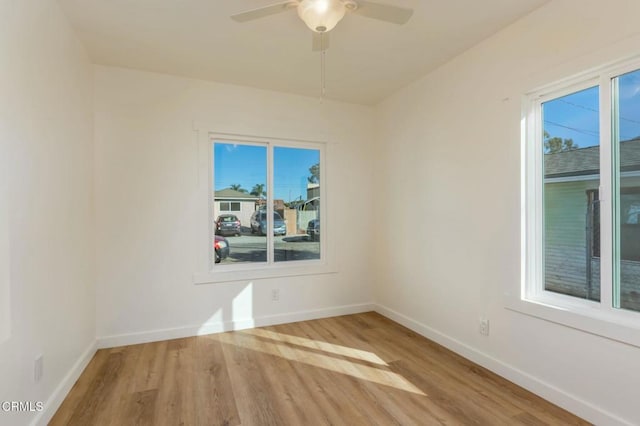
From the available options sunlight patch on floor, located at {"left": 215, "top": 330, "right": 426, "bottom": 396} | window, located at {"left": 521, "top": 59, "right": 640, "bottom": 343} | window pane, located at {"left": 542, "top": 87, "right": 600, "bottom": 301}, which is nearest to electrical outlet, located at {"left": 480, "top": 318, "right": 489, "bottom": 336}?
window, located at {"left": 521, "top": 59, "right": 640, "bottom": 343}

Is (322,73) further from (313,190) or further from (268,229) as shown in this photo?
(268,229)

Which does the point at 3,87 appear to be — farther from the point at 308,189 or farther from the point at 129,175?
the point at 308,189

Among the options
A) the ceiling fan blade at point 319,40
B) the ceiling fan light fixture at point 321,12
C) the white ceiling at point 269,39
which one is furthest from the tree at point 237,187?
the ceiling fan light fixture at point 321,12

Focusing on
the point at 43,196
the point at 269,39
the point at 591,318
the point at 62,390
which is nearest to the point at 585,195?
the point at 591,318

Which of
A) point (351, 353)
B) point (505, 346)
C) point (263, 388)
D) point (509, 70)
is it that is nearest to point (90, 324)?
point (263, 388)

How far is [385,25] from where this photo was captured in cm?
229

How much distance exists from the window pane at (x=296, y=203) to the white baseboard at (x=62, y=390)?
192cm

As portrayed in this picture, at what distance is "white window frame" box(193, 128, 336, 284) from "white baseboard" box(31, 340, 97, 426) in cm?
103

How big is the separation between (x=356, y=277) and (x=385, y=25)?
9.04ft

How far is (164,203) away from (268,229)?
1140 mm

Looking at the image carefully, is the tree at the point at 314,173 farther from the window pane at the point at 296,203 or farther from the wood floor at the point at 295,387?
the wood floor at the point at 295,387

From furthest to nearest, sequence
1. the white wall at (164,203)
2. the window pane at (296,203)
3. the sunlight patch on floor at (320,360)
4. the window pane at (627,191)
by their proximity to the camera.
Answer: the window pane at (296,203)
the white wall at (164,203)
the sunlight patch on floor at (320,360)
the window pane at (627,191)

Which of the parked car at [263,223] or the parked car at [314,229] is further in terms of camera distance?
the parked car at [314,229]

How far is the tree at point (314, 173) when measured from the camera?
152 inches
